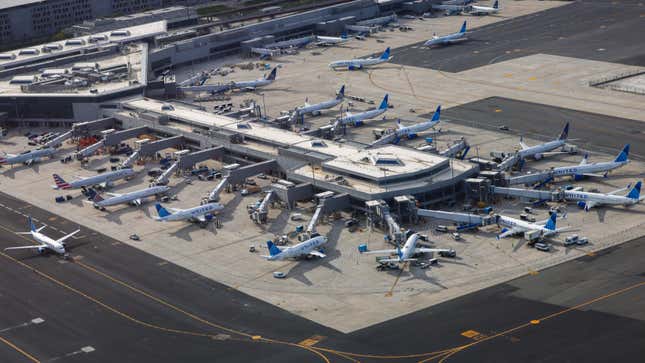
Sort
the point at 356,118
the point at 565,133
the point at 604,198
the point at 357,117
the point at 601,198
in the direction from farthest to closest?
the point at 357,117
the point at 356,118
the point at 565,133
the point at 601,198
the point at 604,198

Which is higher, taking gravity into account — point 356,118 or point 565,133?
point 565,133

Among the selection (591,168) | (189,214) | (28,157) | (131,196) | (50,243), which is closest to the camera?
(50,243)

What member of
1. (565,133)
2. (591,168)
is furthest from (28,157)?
(591,168)

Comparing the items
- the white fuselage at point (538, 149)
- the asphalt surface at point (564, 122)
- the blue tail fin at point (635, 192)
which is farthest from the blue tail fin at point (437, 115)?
the blue tail fin at point (635, 192)

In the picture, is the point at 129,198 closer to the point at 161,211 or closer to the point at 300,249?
the point at 161,211

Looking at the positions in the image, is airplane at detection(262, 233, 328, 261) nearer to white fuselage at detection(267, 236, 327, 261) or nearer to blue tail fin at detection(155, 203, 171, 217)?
white fuselage at detection(267, 236, 327, 261)

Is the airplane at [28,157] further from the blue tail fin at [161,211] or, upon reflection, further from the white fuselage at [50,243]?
the blue tail fin at [161,211]

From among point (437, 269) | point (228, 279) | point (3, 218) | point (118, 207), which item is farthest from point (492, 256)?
point (3, 218)

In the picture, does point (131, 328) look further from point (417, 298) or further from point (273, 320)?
point (417, 298)
